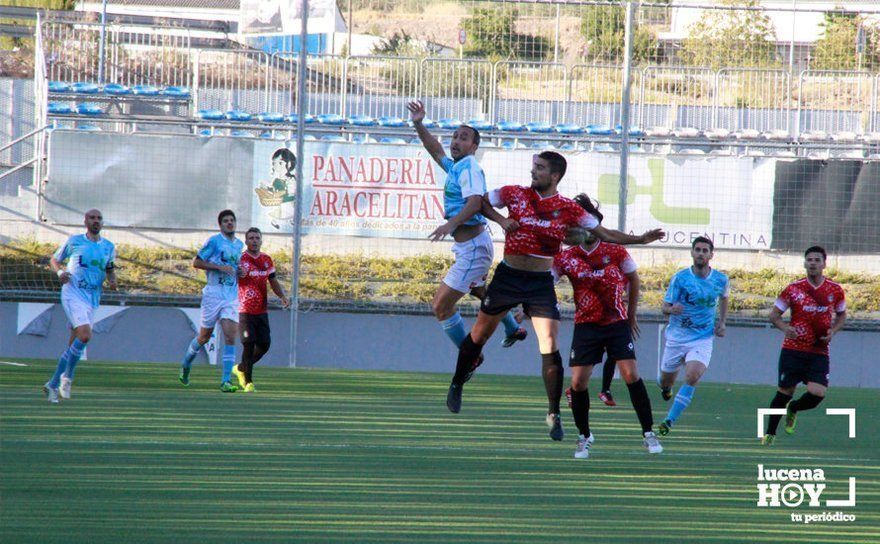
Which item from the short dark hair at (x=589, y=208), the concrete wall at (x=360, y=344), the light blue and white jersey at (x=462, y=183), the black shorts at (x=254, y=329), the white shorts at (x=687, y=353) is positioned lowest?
the concrete wall at (x=360, y=344)

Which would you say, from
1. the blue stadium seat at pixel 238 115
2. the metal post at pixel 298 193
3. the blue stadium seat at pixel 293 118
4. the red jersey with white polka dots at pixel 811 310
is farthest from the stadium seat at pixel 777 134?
the red jersey with white polka dots at pixel 811 310

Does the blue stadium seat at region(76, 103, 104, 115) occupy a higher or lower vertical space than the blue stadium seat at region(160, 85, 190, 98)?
lower

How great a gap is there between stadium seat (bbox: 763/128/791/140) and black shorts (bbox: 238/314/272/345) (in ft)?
38.2

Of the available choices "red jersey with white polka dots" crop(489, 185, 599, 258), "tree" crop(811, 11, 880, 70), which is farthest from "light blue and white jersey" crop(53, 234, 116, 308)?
"tree" crop(811, 11, 880, 70)

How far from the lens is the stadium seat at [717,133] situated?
2334 centimetres

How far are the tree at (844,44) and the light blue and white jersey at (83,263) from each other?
1191 centimetres

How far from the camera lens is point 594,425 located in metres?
11.9

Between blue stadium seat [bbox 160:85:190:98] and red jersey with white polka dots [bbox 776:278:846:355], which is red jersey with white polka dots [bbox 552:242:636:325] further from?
blue stadium seat [bbox 160:85:190:98]

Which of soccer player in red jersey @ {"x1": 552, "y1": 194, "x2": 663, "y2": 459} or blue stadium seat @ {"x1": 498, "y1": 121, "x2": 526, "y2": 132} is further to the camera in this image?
blue stadium seat @ {"x1": 498, "y1": 121, "x2": 526, "y2": 132}

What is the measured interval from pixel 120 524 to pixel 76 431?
3870 millimetres

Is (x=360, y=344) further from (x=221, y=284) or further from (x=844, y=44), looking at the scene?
(x=844, y=44)

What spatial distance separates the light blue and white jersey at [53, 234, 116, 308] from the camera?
12.8m

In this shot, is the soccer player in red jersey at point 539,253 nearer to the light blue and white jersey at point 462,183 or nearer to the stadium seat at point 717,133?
the light blue and white jersey at point 462,183

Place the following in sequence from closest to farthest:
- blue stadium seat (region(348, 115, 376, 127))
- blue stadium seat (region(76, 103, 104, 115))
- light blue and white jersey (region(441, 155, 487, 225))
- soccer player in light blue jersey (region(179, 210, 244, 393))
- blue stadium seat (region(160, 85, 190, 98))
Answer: light blue and white jersey (region(441, 155, 487, 225))
soccer player in light blue jersey (region(179, 210, 244, 393))
blue stadium seat (region(348, 115, 376, 127))
blue stadium seat (region(76, 103, 104, 115))
blue stadium seat (region(160, 85, 190, 98))
